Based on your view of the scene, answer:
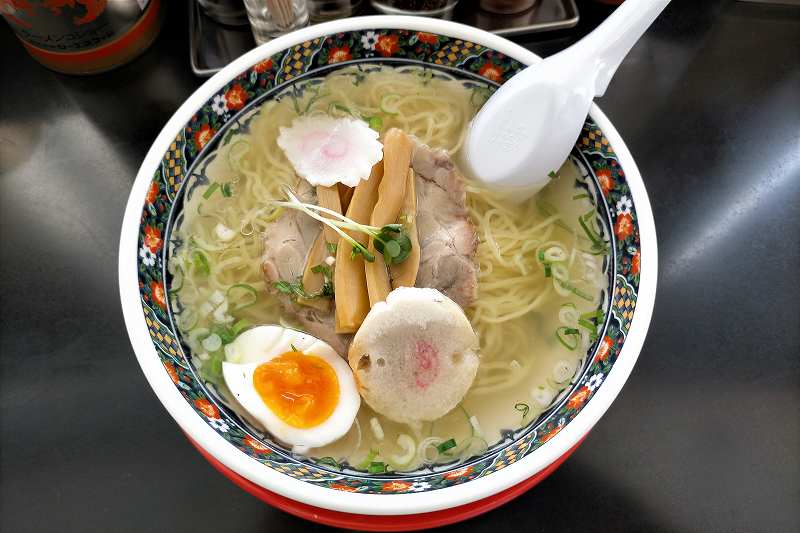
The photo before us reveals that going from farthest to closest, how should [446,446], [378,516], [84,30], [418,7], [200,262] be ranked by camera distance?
[418,7], [84,30], [200,262], [446,446], [378,516]

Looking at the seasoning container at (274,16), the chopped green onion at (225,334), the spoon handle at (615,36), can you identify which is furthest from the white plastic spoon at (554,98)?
the chopped green onion at (225,334)

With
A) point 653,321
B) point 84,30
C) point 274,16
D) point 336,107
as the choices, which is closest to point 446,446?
point 653,321

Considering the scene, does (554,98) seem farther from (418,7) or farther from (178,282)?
(178,282)

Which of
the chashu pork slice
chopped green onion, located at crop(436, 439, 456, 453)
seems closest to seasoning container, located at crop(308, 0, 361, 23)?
the chashu pork slice

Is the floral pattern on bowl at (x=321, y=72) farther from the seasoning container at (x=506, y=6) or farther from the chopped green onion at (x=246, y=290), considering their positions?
the seasoning container at (x=506, y=6)

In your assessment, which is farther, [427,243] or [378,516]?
[427,243]
